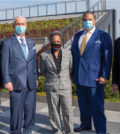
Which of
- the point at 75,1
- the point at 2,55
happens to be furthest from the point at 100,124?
the point at 75,1

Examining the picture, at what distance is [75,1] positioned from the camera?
69.2ft

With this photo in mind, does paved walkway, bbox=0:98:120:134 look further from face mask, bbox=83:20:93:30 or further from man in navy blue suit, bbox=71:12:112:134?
face mask, bbox=83:20:93:30

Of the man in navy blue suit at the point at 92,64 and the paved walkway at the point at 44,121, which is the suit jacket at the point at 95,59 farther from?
the paved walkway at the point at 44,121

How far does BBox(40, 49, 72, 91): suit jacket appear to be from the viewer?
4.16 m

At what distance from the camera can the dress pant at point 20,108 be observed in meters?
4.04

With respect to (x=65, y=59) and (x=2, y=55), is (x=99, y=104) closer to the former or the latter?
(x=65, y=59)

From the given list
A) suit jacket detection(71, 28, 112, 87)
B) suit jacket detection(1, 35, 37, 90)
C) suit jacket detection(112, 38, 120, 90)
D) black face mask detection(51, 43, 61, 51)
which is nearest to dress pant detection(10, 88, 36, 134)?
suit jacket detection(1, 35, 37, 90)

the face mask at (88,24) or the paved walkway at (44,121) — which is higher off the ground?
the face mask at (88,24)

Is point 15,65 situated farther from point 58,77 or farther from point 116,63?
point 116,63

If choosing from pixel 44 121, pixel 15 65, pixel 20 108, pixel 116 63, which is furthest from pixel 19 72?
pixel 44 121

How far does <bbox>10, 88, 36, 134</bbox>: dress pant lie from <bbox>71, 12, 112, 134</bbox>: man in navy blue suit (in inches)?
34.8

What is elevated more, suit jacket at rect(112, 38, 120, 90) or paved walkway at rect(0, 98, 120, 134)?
suit jacket at rect(112, 38, 120, 90)

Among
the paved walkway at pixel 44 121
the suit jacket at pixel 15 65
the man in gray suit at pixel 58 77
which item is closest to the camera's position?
the suit jacket at pixel 15 65

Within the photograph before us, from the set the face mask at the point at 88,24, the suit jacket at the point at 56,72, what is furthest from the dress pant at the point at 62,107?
the face mask at the point at 88,24
